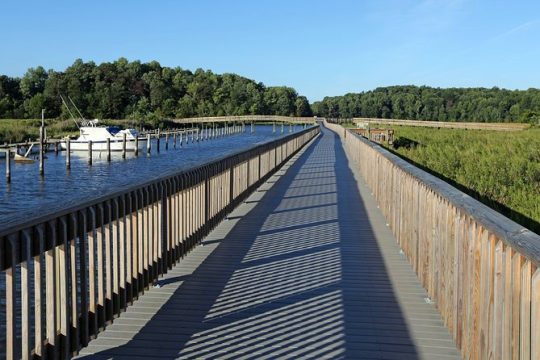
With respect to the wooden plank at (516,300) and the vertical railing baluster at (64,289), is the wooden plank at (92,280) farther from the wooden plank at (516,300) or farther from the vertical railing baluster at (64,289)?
Answer: the wooden plank at (516,300)

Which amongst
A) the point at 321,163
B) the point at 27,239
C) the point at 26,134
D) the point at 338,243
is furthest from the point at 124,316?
the point at 26,134

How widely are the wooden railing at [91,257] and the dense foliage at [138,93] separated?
11288cm

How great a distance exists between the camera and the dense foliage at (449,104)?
470 ft

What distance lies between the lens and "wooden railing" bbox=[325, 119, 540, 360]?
3.02 m

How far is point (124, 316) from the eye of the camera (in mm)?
5512

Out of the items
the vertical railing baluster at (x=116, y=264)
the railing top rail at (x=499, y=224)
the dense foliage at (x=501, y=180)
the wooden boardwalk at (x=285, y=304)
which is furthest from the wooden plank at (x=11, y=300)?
the dense foliage at (x=501, y=180)

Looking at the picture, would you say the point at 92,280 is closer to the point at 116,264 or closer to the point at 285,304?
the point at 116,264

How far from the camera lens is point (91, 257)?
4.59 m

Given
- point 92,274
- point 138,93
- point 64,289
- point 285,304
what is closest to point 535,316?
point 64,289

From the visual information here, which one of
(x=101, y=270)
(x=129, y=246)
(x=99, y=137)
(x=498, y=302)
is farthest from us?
(x=99, y=137)

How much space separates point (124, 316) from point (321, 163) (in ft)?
66.1

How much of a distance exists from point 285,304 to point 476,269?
2275mm

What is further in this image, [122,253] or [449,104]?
[449,104]

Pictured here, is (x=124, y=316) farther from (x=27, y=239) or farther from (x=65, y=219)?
(x=27, y=239)
